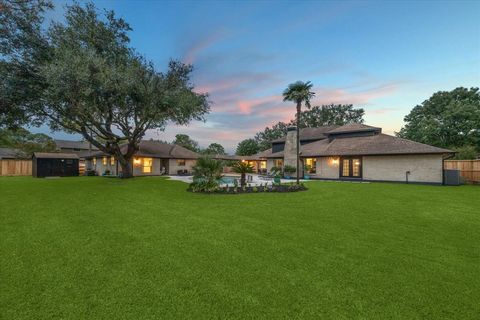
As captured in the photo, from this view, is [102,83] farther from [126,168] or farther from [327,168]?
[327,168]

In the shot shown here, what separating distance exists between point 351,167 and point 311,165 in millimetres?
4274

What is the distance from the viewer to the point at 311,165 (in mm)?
24906

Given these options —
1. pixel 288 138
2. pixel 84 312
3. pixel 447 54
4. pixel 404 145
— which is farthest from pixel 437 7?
pixel 84 312

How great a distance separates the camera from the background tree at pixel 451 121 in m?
→ 27.3

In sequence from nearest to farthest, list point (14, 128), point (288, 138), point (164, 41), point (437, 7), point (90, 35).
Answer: point (437, 7) → point (90, 35) → point (14, 128) → point (164, 41) → point (288, 138)

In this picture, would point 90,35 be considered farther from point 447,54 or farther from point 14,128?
point 447,54

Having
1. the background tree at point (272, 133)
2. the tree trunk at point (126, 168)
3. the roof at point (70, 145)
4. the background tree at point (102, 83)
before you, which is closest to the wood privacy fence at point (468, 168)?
the background tree at point (102, 83)

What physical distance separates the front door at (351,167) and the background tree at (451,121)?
16934mm

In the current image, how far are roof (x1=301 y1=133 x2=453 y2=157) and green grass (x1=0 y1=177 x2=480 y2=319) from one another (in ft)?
44.0

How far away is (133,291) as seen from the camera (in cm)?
300

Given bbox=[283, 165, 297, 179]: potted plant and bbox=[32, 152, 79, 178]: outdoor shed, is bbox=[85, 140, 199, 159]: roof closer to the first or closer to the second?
bbox=[32, 152, 79, 178]: outdoor shed

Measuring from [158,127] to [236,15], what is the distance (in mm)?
10981

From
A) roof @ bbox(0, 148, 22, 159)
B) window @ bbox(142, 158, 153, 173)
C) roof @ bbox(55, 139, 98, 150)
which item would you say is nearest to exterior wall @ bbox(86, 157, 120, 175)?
window @ bbox(142, 158, 153, 173)

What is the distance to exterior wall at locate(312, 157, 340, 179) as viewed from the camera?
22.6m
